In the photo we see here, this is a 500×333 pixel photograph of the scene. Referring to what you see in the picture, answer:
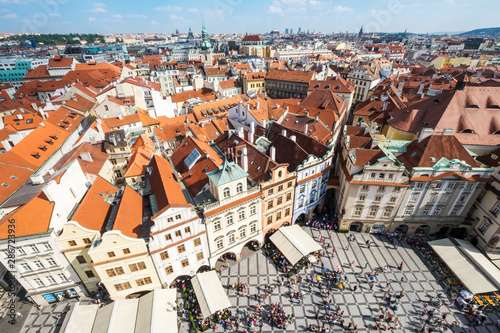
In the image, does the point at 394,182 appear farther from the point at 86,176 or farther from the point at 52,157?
the point at 52,157

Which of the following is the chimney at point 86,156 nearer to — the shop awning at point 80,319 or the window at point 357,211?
the shop awning at point 80,319

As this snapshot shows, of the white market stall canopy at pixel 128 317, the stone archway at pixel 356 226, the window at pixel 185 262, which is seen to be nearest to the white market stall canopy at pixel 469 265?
the stone archway at pixel 356 226

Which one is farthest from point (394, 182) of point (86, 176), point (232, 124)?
point (86, 176)

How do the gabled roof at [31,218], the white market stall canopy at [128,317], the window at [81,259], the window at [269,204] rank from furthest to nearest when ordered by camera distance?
the window at [269,204], the window at [81,259], the white market stall canopy at [128,317], the gabled roof at [31,218]

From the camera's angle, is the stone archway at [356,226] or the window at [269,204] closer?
the window at [269,204]

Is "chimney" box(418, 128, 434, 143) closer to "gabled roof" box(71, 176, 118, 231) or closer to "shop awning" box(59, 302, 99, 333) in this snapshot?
"gabled roof" box(71, 176, 118, 231)
